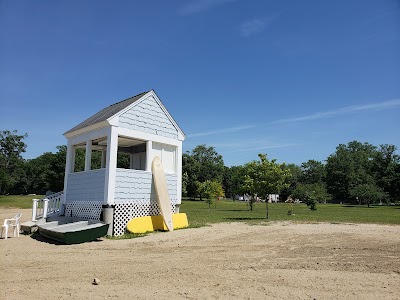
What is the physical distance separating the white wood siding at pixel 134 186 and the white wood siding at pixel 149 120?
215cm

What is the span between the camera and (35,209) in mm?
16531

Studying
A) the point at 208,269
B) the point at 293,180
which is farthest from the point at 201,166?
the point at 208,269

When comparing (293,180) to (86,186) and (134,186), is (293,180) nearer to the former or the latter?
(134,186)

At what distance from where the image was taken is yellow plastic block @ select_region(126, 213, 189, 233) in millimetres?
13953

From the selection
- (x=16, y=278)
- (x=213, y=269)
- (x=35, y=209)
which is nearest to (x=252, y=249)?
(x=213, y=269)

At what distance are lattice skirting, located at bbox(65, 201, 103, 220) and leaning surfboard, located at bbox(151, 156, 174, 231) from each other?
2.64 metres

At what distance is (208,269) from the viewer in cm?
725

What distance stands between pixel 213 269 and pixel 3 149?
8211cm

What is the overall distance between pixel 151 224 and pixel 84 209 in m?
3.25

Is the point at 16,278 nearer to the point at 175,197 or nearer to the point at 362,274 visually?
the point at 362,274

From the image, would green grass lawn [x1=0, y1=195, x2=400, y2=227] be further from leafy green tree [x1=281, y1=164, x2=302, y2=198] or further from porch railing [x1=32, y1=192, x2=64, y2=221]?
leafy green tree [x1=281, y1=164, x2=302, y2=198]

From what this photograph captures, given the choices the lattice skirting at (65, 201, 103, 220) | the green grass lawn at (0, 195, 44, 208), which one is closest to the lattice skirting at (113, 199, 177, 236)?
the lattice skirting at (65, 201, 103, 220)

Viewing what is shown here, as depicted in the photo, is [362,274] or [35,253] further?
[35,253]

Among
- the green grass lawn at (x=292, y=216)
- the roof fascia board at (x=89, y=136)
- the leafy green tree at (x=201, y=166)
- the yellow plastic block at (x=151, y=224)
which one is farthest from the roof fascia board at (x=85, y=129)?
the leafy green tree at (x=201, y=166)
